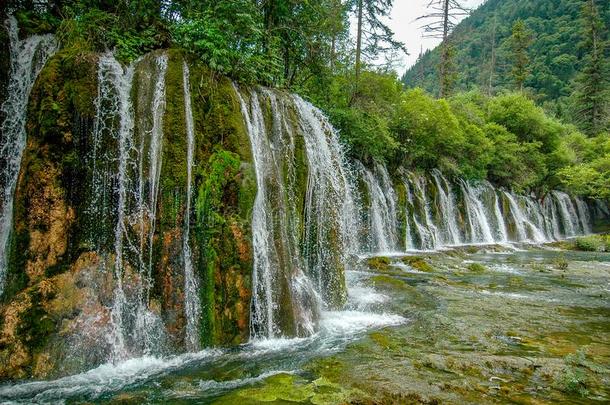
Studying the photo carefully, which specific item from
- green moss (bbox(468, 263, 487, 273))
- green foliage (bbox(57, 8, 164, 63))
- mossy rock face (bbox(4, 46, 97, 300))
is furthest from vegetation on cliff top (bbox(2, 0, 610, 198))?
green moss (bbox(468, 263, 487, 273))

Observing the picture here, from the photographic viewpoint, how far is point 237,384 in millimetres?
4934

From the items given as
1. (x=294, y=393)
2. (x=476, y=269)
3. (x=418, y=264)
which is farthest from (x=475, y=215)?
(x=294, y=393)

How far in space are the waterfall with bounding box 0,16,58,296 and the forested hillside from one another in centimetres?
5076

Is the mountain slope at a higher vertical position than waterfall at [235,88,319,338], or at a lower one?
higher

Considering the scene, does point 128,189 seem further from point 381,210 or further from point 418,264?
point 381,210

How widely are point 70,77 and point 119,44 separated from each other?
1.36 meters

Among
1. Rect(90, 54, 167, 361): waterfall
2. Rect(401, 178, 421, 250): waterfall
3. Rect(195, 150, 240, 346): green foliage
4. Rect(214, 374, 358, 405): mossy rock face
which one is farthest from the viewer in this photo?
Rect(401, 178, 421, 250): waterfall

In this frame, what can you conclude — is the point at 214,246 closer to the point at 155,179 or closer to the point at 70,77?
the point at 155,179

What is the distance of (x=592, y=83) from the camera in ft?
138

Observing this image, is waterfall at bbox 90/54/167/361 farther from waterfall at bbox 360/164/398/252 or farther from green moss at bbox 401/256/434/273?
waterfall at bbox 360/164/398/252

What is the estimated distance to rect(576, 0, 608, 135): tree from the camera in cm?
4178

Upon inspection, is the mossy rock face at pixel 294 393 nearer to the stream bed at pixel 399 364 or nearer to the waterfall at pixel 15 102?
the stream bed at pixel 399 364

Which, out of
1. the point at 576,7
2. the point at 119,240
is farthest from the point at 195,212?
the point at 576,7

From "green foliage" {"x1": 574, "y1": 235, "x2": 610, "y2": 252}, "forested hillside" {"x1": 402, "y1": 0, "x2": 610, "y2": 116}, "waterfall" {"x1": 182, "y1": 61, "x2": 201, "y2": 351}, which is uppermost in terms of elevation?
"forested hillside" {"x1": 402, "y1": 0, "x2": 610, "y2": 116}
